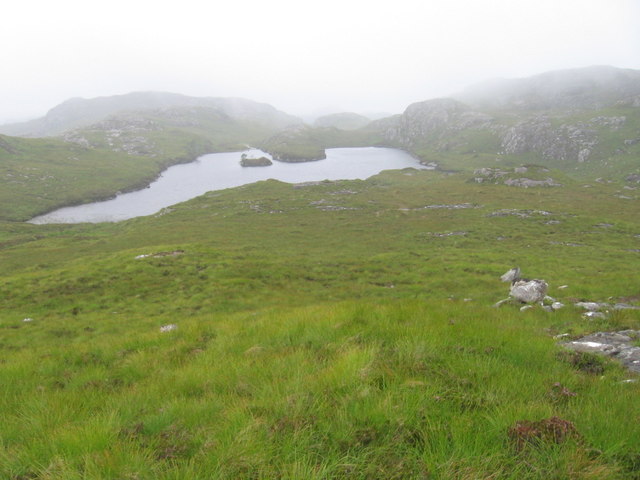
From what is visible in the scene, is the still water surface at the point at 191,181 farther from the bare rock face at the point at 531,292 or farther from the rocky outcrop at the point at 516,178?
the bare rock face at the point at 531,292

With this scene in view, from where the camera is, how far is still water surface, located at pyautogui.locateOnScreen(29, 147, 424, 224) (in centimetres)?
Answer: 9975

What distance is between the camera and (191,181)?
14875 cm

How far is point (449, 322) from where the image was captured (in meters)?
9.09

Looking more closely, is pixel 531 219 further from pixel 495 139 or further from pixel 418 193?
pixel 495 139

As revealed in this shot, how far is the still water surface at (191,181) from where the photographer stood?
9975cm

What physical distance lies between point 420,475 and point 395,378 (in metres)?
1.91

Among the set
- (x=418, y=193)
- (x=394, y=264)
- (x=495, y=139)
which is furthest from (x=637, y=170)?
(x=394, y=264)

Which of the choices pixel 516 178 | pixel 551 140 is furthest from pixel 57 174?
pixel 551 140

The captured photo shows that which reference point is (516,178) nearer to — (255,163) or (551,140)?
(551,140)

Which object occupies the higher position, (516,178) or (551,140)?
→ (551,140)

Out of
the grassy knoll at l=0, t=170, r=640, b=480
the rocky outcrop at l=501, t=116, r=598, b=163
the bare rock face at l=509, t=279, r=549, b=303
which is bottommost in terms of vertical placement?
the bare rock face at l=509, t=279, r=549, b=303

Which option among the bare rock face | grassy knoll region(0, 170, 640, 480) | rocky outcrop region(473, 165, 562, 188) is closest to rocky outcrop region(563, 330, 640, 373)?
grassy knoll region(0, 170, 640, 480)

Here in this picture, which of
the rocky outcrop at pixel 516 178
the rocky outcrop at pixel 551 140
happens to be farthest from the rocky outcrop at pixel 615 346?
the rocky outcrop at pixel 551 140

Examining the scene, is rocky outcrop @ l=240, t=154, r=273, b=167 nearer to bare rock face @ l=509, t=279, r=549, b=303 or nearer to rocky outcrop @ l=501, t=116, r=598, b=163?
rocky outcrop @ l=501, t=116, r=598, b=163
